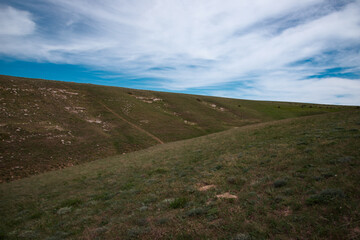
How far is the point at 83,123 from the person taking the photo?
4475cm

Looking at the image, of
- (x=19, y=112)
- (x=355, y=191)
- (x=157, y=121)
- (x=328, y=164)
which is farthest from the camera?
(x=157, y=121)

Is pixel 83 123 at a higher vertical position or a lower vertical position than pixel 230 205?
lower

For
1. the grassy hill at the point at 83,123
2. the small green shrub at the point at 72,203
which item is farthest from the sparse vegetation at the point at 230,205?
the grassy hill at the point at 83,123

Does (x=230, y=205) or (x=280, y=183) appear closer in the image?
(x=230, y=205)

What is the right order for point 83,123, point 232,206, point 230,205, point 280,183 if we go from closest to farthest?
point 232,206, point 230,205, point 280,183, point 83,123

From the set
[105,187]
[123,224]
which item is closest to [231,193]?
[123,224]

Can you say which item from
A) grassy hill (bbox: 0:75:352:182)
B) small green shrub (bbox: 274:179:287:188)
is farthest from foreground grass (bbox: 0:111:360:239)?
grassy hill (bbox: 0:75:352:182)

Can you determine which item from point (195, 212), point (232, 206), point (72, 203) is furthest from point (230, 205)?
point (72, 203)

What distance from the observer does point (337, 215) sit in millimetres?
5215

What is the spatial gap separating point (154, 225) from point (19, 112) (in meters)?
51.0

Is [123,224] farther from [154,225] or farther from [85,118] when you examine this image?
[85,118]

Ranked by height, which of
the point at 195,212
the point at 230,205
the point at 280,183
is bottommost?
the point at 195,212

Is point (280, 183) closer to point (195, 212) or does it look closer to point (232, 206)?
point (232, 206)

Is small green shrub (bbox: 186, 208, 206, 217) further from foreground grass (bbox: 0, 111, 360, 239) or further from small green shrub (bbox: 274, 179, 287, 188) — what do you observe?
small green shrub (bbox: 274, 179, 287, 188)
